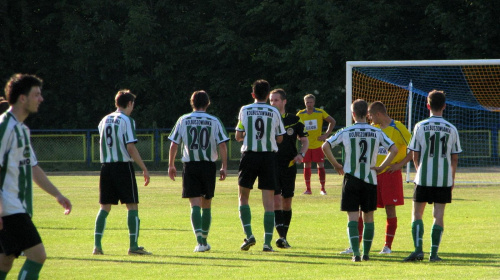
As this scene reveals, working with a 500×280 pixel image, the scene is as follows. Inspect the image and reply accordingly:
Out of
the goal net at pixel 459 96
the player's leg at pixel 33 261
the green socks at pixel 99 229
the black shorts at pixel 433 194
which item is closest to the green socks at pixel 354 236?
the black shorts at pixel 433 194

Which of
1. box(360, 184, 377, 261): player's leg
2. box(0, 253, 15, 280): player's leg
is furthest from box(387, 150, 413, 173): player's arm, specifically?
box(0, 253, 15, 280): player's leg

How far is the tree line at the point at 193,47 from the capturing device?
Answer: 34844 mm

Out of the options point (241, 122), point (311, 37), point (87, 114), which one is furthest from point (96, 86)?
point (241, 122)

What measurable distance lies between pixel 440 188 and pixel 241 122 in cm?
242

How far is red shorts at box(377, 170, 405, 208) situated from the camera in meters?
9.26

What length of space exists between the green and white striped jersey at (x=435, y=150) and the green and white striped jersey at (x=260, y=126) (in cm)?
167

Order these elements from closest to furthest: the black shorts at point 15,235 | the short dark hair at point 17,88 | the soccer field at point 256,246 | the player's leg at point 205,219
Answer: the black shorts at point 15,235
the short dark hair at point 17,88
the soccer field at point 256,246
the player's leg at point 205,219

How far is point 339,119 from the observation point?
113ft

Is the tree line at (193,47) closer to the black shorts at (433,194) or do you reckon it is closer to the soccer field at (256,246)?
the soccer field at (256,246)

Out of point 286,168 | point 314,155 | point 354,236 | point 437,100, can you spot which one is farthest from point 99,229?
point 314,155

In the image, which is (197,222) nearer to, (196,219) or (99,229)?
(196,219)

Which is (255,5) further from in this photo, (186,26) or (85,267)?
(85,267)

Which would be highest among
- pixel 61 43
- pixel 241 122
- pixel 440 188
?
pixel 61 43

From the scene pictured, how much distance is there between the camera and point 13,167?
5664 millimetres
